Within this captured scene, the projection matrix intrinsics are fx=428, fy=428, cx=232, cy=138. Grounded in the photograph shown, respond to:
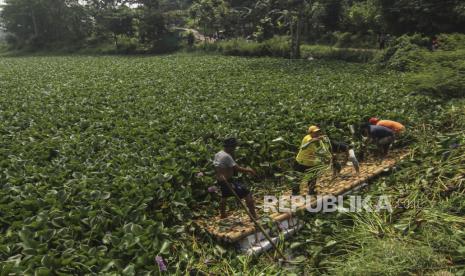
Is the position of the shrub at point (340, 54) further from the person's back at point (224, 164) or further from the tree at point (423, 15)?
the person's back at point (224, 164)

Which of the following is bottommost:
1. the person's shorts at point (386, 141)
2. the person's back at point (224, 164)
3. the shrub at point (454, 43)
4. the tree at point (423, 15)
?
the person's shorts at point (386, 141)

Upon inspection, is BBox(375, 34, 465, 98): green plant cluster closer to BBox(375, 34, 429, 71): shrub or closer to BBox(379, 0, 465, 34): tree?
BBox(375, 34, 429, 71): shrub

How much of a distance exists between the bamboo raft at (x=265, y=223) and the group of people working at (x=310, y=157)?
19 cm

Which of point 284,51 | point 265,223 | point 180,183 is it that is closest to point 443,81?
point 265,223

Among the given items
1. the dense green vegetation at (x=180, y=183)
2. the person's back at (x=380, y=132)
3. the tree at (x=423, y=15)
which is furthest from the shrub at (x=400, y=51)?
the person's back at (x=380, y=132)

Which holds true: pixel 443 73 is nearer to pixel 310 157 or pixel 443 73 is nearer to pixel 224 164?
pixel 310 157

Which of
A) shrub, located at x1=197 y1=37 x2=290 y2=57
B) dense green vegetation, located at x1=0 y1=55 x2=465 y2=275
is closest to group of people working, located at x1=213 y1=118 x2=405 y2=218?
dense green vegetation, located at x1=0 y1=55 x2=465 y2=275

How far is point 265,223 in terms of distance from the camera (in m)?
5.77

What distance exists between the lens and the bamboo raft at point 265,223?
5.53 meters

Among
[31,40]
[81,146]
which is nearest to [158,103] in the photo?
[81,146]

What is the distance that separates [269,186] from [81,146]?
11.2 ft

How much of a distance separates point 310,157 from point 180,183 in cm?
202

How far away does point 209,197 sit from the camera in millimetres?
6492

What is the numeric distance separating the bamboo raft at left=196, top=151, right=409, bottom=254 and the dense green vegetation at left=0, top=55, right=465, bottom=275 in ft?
0.64
